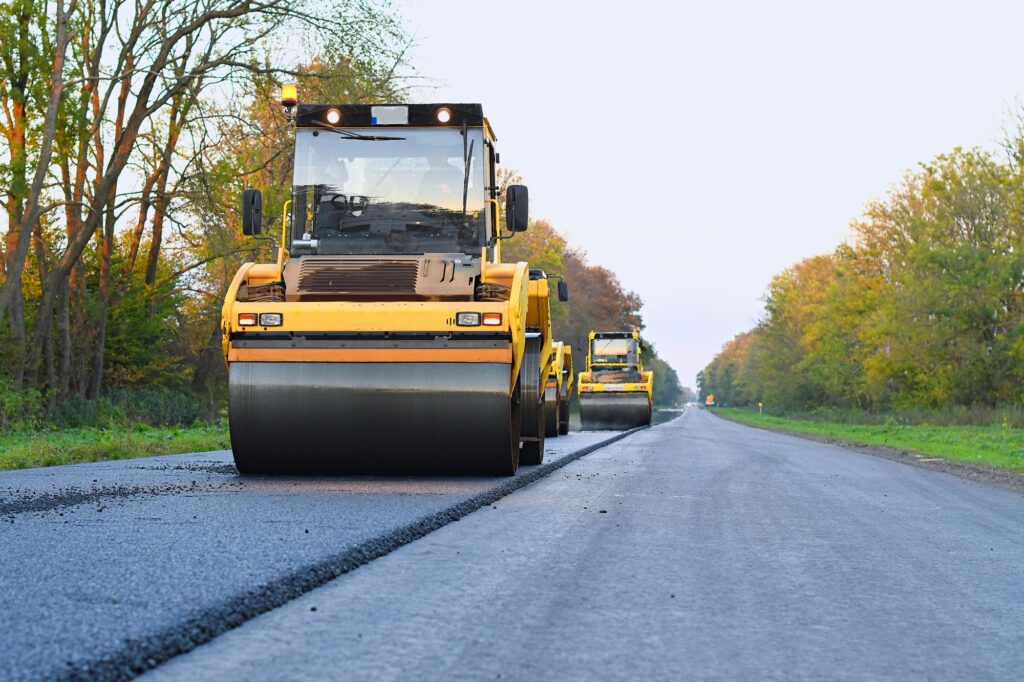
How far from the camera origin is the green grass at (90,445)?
45.0ft

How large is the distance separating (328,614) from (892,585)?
300 cm

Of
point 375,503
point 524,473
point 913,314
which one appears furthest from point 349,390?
point 913,314

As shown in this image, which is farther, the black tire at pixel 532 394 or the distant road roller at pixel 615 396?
the distant road roller at pixel 615 396

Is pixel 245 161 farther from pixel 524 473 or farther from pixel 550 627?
pixel 550 627

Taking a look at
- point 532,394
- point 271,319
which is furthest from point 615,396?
point 271,319

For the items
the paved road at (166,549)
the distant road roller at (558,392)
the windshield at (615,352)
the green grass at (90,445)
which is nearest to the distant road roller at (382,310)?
the paved road at (166,549)

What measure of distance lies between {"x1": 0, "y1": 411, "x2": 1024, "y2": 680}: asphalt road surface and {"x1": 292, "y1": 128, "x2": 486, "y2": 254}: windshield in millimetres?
3008

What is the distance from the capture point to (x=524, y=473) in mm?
11695

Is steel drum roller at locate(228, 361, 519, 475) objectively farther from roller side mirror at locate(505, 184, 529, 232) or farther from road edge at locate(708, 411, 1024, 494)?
road edge at locate(708, 411, 1024, 494)

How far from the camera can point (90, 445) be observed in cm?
1608

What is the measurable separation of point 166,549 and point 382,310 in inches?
166

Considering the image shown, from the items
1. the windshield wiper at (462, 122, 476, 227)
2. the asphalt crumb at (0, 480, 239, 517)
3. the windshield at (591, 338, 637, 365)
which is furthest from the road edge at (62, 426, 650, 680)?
the windshield at (591, 338, 637, 365)

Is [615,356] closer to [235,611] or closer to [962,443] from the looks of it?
[962,443]

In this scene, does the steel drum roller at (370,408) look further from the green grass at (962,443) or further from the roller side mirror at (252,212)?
the green grass at (962,443)
